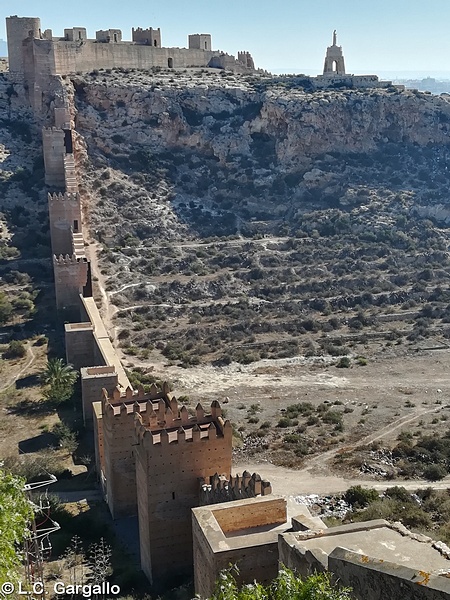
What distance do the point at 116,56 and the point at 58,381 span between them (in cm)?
3004

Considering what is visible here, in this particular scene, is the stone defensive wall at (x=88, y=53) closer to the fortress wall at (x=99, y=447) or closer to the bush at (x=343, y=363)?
the bush at (x=343, y=363)

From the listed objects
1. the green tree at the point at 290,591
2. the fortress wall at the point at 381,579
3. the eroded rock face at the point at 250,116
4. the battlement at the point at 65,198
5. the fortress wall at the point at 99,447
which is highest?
the eroded rock face at the point at 250,116

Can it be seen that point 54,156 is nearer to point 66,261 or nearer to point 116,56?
point 66,261

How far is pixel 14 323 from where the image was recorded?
1143 inches

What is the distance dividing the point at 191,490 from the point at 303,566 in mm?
5318

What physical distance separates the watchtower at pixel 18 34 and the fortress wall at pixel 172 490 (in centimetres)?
3548

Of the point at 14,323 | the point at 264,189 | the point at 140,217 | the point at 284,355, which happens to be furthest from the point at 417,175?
the point at 14,323

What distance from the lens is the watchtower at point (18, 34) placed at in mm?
42125

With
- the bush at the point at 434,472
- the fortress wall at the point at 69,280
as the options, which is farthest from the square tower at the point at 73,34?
the bush at the point at 434,472

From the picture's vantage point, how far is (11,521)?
23.5 ft

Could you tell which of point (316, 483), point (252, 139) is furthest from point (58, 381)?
point (252, 139)

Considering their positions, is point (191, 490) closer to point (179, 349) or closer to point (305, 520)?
point (305, 520)

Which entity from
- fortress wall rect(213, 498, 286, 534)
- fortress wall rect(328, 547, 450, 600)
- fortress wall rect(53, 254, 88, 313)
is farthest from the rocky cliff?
fortress wall rect(328, 547, 450, 600)

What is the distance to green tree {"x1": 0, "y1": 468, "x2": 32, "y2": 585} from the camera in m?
6.92
